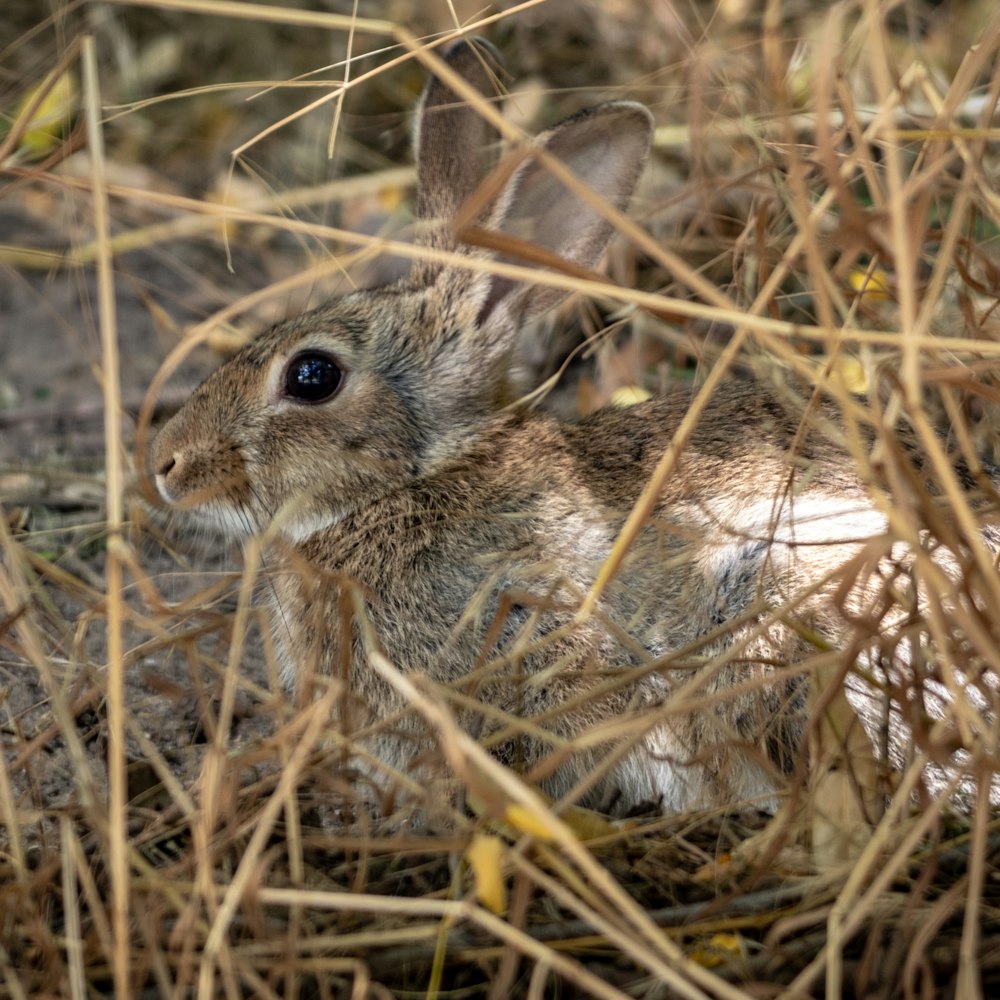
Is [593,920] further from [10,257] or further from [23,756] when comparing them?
[10,257]

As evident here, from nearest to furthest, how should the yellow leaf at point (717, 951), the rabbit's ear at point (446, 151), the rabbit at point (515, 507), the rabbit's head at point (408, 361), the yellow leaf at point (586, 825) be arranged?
the yellow leaf at point (717, 951), the yellow leaf at point (586, 825), the rabbit at point (515, 507), the rabbit's head at point (408, 361), the rabbit's ear at point (446, 151)

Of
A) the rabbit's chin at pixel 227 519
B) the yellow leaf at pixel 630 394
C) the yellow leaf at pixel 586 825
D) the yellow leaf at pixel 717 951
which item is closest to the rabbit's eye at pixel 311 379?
the rabbit's chin at pixel 227 519

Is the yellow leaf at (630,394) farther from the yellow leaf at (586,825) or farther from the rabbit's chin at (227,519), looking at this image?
the yellow leaf at (586,825)

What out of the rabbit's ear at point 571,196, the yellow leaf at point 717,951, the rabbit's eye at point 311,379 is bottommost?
the yellow leaf at point 717,951

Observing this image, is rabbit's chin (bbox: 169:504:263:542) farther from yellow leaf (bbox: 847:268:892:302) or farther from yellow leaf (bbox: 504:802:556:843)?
yellow leaf (bbox: 847:268:892:302)

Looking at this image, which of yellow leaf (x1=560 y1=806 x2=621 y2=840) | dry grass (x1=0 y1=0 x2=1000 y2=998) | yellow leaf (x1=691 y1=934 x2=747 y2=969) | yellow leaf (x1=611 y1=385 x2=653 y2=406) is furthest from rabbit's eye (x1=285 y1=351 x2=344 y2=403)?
yellow leaf (x1=691 y1=934 x2=747 y2=969)

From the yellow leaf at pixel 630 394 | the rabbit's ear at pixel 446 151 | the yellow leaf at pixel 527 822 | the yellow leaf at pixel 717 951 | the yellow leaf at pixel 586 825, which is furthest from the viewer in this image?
the yellow leaf at pixel 630 394

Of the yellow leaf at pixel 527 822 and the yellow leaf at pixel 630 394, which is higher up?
the yellow leaf at pixel 630 394

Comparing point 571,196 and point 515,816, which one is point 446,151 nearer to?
Result: point 571,196
